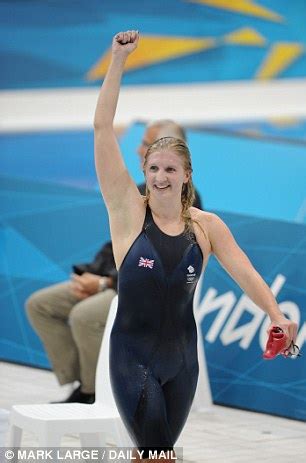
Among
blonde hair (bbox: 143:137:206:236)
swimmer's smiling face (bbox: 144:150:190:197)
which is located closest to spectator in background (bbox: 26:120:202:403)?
blonde hair (bbox: 143:137:206:236)

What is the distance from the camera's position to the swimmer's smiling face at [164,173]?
411 cm

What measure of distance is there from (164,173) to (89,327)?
332cm

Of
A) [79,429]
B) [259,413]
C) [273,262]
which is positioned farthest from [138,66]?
[79,429]

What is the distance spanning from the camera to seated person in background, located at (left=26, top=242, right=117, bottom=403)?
7219 millimetres

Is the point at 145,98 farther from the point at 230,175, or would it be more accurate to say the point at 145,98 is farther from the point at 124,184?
the point at 124,184

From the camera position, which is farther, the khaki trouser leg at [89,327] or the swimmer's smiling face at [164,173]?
the khaki trouser leg at [89,327]

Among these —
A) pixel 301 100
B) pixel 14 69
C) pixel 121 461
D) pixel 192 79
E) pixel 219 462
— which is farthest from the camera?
pixel 14 69

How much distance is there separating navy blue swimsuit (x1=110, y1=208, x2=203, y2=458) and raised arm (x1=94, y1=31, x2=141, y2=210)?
0.17m

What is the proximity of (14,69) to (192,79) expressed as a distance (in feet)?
6.87

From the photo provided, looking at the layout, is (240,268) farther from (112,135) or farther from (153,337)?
(112,135)

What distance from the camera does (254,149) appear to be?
25.6ft

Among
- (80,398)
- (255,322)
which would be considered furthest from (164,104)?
(80,398)

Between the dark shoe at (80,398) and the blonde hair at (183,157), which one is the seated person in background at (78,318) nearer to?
the dark shoe at (80,398)

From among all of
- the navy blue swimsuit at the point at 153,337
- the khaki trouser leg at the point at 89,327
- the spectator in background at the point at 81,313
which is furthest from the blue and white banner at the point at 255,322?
the navy blue swimsuit at the point at 153,337
